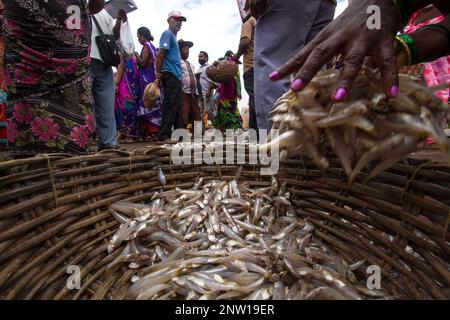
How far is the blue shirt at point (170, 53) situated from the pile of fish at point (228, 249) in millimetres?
4294

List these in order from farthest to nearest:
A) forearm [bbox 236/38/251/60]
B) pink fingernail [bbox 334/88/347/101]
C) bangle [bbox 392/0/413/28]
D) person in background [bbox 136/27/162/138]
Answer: person in background [bbox 136/27/162/138] → forearm [bbox 236/38/251/60] → bangle [bbox 392/0/413/28] → pink fingernail [bbox 334/88/347/101]

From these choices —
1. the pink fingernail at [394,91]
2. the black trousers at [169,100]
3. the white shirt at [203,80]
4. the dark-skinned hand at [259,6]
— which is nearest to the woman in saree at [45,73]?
the dark-skinned hand at [259,6]

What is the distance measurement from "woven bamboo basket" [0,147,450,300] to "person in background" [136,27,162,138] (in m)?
5.85

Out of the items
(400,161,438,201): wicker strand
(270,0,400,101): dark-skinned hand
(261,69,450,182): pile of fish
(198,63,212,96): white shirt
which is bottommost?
(400,161,438,201): wicker strand

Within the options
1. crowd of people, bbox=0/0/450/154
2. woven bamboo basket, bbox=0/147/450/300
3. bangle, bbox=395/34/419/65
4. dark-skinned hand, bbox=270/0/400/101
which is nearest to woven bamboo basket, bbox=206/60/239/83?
crowd of people, bbox=0/0/450/154

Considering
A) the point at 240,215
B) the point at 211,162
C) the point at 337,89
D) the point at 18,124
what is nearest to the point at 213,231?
the point at 240,215

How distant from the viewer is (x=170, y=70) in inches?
251

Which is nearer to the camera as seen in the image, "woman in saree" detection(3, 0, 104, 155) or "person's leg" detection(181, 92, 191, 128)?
"woman in saree" detection(3, 0, 104, 155)

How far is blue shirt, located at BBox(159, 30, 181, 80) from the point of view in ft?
20.5

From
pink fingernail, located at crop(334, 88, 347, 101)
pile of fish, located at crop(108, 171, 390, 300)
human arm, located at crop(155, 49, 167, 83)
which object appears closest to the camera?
pink fingernail, located at crop(334, 88, 347, 101)

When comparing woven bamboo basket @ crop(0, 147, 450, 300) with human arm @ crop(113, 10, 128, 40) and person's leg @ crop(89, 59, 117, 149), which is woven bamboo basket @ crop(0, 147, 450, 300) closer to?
person's leg @ crop(89, 59, 117, 149)

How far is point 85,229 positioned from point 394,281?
180cm

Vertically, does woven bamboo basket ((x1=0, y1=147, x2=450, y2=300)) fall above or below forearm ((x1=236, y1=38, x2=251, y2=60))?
below

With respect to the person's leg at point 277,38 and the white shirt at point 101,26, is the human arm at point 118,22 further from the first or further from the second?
the person's leg at point 277,38
